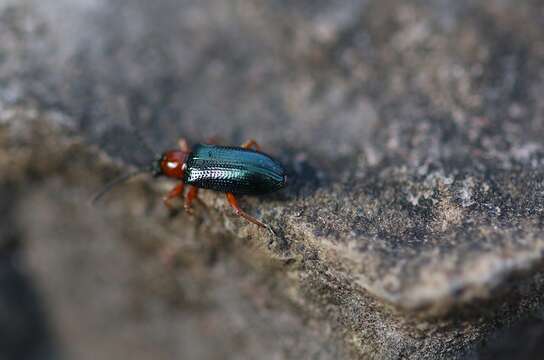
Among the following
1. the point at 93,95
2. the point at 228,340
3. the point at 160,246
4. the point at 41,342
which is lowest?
the point at 41,342

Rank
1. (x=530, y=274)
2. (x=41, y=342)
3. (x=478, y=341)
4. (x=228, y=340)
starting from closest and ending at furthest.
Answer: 1. (x=530, y=274)
2. (x=478, y=341)
3. (x=228, y=340)
4. (x=41, y=342)

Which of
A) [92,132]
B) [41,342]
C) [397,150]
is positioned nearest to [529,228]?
[397,150]

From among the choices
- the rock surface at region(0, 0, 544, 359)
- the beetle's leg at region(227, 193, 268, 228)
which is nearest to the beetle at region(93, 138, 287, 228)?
the beetle's leg at region(227, 193, 268, 228)

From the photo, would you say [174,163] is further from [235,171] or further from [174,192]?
[235,171]

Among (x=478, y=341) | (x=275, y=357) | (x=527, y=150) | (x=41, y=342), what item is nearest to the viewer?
(x=478, y=341)

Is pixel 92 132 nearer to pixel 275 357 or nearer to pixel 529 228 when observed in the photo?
pixel 275 357

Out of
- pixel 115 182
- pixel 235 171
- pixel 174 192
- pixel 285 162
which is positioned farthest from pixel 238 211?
pixel 115 182

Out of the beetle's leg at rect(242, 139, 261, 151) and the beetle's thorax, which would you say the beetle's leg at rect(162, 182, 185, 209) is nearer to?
the beetle's thorax
